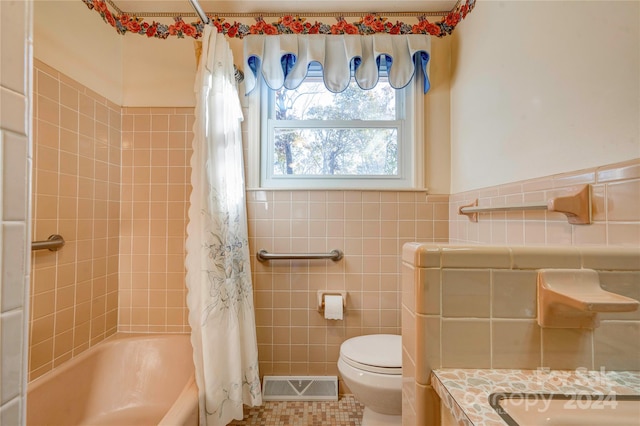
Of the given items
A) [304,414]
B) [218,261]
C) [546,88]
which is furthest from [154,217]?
[546,88]

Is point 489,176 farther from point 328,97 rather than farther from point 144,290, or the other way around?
point 144,290

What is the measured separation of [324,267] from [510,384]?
3.75ft

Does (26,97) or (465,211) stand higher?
(26,97)

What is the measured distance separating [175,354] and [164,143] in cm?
118

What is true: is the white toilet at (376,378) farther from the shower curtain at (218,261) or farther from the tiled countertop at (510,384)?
the tiled countertop at (510,384)

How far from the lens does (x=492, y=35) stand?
47.5 inches

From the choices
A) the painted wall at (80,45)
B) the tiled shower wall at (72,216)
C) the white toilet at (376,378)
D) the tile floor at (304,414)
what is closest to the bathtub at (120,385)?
the tiled shower wall at (72,216)

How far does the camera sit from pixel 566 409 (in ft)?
1.37

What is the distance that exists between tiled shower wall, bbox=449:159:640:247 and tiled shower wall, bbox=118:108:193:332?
1579 mm

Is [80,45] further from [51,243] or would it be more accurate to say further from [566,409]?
[566,409]

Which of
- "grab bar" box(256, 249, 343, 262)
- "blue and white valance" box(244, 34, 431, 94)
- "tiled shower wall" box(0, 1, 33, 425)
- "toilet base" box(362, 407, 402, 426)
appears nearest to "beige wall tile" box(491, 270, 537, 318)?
"tiled shower wall" box(0, 1, 33, 425)

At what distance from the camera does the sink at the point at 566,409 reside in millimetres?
404

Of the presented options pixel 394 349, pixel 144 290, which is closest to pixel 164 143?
pixel 144 290

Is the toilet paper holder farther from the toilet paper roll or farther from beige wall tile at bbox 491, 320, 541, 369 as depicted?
beige wall tile at bbox 491, 320, 541, 369
